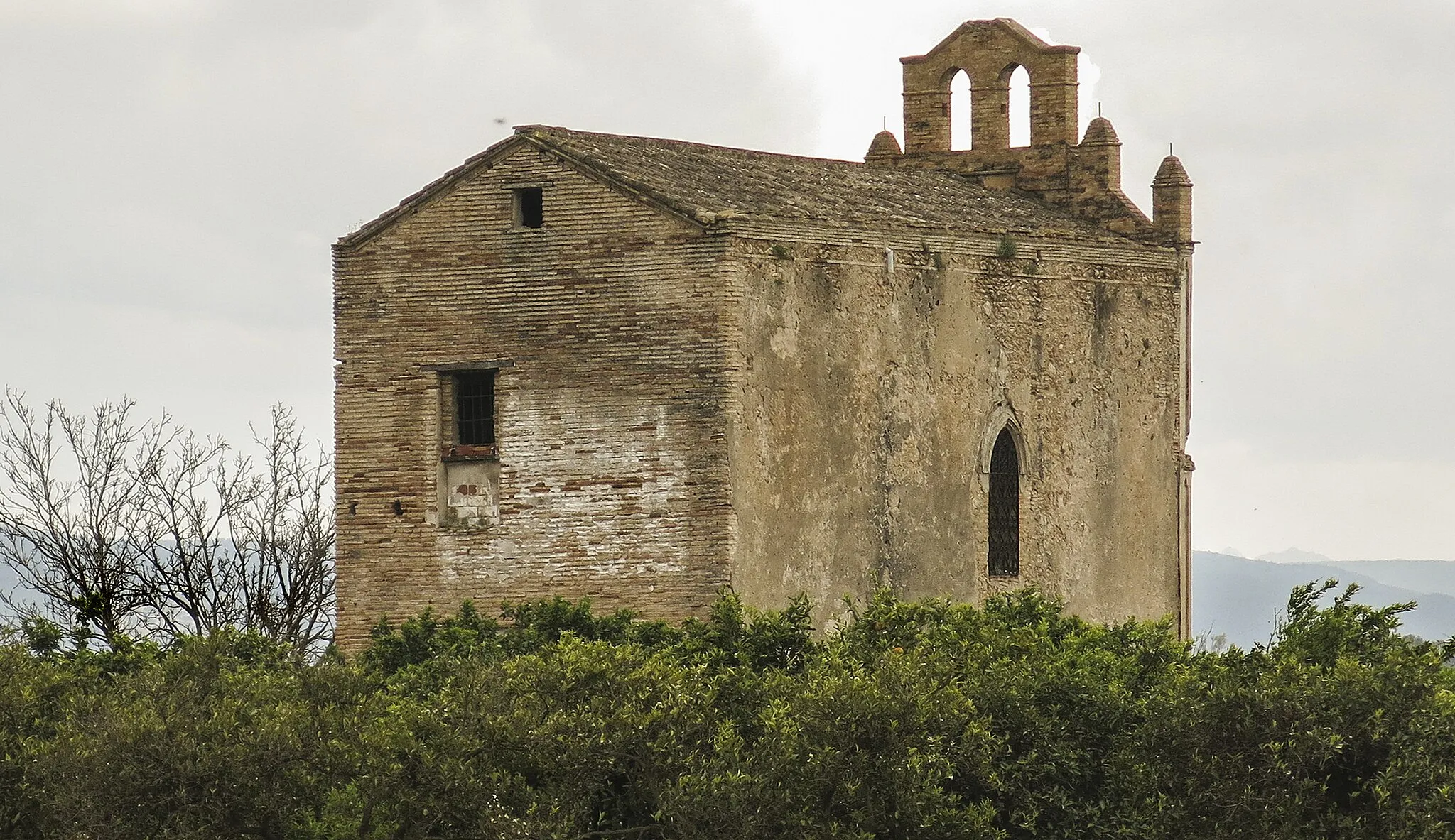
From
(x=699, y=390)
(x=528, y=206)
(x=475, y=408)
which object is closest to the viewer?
(x=699, y=390)

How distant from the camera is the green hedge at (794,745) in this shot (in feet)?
55.0

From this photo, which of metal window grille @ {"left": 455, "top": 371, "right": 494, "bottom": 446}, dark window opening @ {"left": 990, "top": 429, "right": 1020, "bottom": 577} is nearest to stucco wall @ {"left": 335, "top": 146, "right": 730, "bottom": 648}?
metal window grille @ {"left": 455, "top": 371, "right": 494, "bottom": 446}

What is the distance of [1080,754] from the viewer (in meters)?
18.1

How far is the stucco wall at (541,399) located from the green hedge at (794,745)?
3.27 meters

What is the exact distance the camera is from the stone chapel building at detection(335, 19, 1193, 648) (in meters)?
23.1

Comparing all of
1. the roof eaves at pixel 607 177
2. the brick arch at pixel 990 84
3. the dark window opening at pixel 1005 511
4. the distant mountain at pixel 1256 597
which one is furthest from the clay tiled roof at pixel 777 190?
the distant mountain at pixel 1256 597

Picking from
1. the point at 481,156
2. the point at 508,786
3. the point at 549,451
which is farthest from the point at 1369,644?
the point at 481,156

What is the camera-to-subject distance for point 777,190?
2495cm

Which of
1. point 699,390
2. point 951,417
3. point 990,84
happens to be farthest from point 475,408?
point 990,84

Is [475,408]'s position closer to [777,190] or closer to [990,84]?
[777,190]

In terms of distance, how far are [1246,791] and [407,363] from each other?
1011 centimetres

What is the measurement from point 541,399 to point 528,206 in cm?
179

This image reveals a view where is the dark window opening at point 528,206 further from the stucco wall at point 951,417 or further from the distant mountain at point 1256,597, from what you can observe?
the distant mountain at point 1256,597

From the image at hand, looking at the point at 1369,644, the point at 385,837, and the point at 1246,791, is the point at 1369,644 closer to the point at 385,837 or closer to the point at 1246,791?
the point at 1246,791
